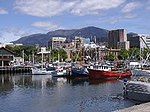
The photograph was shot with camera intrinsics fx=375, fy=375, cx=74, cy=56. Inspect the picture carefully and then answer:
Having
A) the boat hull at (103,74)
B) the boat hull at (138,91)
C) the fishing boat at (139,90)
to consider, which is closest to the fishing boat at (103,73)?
the boat hull at (103,74)

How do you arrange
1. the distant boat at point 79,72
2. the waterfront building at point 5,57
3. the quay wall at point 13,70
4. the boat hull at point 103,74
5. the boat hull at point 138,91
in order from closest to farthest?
the boat hull at point 138,91, the boat hull at point 103,74, the distant boat at point 79,72, the quay wall at point 13,70, the waterfront building at point 5,57

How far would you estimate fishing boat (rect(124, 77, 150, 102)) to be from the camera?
45.2m

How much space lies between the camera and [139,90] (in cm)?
4644

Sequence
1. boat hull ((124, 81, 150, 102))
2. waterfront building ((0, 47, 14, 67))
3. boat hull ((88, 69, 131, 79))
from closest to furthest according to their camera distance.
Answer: boat hull ((124, 81, 150, 102)), boat hull ((88, 69, 131, 79)), waterfront building ((0, 47, 14, 67))

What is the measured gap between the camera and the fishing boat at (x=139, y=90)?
4520 cm

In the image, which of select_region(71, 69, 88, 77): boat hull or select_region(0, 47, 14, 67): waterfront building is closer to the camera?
select_region(71, 69, 88, 77): boat hull

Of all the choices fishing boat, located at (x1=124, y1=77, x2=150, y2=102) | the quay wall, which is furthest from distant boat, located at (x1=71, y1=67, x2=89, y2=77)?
fishing boat, located at (x1=124, y1=77, x2=150, y2=102)

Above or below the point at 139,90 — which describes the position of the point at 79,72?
above

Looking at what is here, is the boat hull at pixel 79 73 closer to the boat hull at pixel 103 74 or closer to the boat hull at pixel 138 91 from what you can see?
the boat hull at pixel 103 74

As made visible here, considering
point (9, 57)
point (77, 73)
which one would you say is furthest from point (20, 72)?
point (77, 73)

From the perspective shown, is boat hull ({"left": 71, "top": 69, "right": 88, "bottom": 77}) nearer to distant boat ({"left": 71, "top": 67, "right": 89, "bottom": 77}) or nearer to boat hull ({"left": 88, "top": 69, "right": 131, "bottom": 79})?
distant boat ({"left": 71, "top": 67, "right": 89, "bottom": 77})

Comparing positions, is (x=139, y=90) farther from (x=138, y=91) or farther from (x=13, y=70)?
(x=13, y=70)

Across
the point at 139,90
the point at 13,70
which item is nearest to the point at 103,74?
the point at 139,90

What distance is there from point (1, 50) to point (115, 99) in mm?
107933
